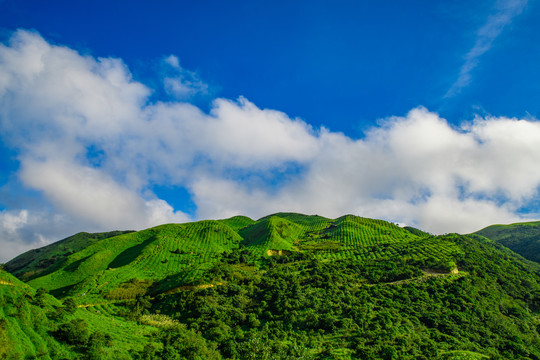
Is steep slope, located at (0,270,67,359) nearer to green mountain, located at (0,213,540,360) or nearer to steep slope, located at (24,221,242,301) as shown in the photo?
green mountain, located at (0,213,540,360)

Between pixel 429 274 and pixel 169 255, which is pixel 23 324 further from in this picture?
pixel 429 274

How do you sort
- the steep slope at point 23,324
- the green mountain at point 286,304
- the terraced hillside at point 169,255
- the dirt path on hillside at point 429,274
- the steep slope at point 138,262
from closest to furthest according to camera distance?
the steep slope at point 23,324, the green mountain at point 286,304, the terraced hillside at point 169,255, the steep slope at point 138,262, the dirt path on hillside at point 429,274

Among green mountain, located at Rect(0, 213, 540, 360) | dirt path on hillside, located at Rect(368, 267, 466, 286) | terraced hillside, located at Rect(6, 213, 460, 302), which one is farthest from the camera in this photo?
dirt path on hillside, located at Rect(368, 267, 466, 286)

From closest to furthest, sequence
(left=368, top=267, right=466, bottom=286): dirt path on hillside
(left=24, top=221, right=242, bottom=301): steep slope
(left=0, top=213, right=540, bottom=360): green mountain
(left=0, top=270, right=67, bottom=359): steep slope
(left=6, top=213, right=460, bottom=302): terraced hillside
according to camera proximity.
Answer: (left=0, top=270, right=67, bottom=359): steep slope, (left=0, top=213, right=540, bottom=360): green mountain, (left=6, top=213, right=460, bottom=302): terraced hillside, (left=24, top=221, right=242, bottom=301): steep slope, (left=368, top=267, right=466, bottom=286): dirt path on hillside

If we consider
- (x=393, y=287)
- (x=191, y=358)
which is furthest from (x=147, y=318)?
(x=393, y=287)

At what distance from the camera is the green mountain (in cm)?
6025

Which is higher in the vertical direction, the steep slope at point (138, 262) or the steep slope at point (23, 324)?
the steep slope at point (138, 262)

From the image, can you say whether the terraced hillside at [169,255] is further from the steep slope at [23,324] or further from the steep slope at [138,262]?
the steep slope at [23,324]

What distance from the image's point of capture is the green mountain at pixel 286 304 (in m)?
60.2

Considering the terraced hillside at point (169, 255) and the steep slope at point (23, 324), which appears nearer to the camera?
the steep slope at point (23, 324)

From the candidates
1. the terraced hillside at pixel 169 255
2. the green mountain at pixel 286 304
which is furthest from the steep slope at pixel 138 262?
the green mountain at pixel 286 304

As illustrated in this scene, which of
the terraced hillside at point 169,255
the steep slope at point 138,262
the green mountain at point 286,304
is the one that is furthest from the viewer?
the steep slope at point 138,262

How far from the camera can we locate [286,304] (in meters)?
88.6

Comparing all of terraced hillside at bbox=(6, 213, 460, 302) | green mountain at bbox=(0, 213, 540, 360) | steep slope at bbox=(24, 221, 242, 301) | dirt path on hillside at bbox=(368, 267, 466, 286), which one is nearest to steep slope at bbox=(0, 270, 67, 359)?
green mountain at bbox=(0, 213, 540, 360)
